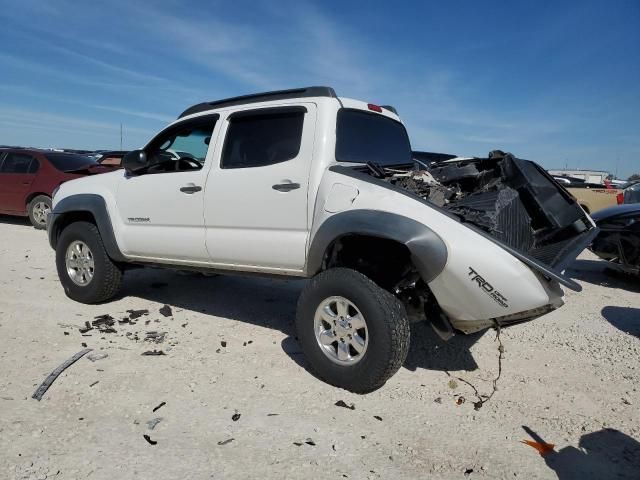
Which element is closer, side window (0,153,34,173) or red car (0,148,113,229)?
red car (0,148,113,229)

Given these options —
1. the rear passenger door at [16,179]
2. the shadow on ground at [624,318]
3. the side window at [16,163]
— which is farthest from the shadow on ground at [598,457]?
the side window at [16,163]

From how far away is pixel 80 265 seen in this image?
16.7ft

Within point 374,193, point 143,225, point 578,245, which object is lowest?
point 143,225

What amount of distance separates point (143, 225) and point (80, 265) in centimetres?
105

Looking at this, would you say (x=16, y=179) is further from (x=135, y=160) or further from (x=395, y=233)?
(x=395, y=233)

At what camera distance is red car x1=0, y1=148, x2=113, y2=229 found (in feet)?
32.9

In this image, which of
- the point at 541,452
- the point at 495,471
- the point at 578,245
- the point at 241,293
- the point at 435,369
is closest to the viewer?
the point at 495,471

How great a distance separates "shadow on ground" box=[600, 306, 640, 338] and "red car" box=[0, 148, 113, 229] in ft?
30.2

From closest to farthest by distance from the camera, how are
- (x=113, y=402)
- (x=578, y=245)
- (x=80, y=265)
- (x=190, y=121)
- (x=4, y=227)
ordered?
(x=113, y=402), (x=578, y=245), (x=190, y=121), (x=80, y=265), (x=4, y=227)

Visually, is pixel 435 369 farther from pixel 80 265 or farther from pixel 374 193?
pixel 80 265

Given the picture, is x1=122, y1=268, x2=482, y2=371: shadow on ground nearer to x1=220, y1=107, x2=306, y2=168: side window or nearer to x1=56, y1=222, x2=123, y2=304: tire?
x1=56, y1=222, x2=123, y2=304: tire

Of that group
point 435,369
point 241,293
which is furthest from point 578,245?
point 241,293

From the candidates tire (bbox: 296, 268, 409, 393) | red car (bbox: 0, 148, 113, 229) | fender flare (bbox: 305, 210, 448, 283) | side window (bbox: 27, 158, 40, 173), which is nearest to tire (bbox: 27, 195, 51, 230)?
red car (bbox: 0, 148, 113, 229)

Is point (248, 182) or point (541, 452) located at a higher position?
point (248, 182)
